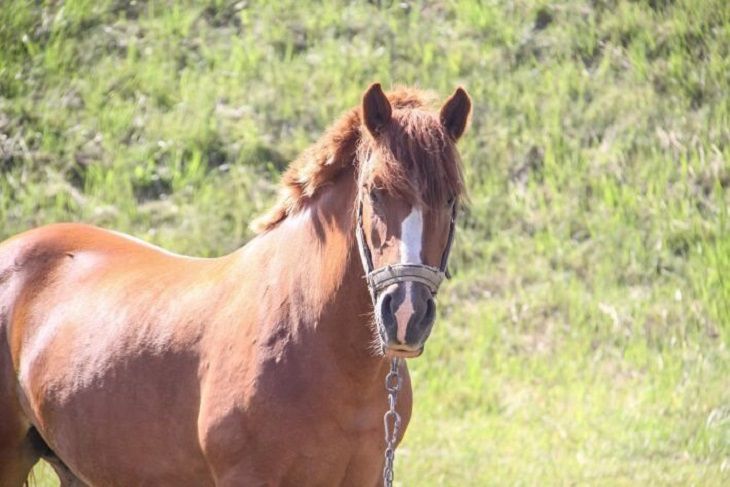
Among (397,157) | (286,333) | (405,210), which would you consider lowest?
(286,333)

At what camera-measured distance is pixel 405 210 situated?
3688 mm

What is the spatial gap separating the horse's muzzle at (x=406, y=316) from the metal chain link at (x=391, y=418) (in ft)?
1.26

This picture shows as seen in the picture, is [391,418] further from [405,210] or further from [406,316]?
[405,210]

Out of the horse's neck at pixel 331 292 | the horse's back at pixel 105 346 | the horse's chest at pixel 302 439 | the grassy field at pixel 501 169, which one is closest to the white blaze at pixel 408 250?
the horse's neck at pixel 331 292

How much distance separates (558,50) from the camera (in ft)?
34.6

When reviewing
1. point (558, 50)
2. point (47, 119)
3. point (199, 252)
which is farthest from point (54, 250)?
point (558, 50)

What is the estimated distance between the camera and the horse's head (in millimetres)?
3580

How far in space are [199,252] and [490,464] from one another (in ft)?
11.0

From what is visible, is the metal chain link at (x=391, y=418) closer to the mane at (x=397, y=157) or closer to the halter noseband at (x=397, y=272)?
the halter noseband at (x=397, y=272)

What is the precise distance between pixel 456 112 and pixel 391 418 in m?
1.10

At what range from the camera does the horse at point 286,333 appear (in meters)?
3.73

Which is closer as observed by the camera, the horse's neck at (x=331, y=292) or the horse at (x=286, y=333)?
the horse at (x=286, y=333)

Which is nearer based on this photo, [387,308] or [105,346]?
[387,308]

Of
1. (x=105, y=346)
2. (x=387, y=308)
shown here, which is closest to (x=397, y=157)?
(x=387, y=308)
